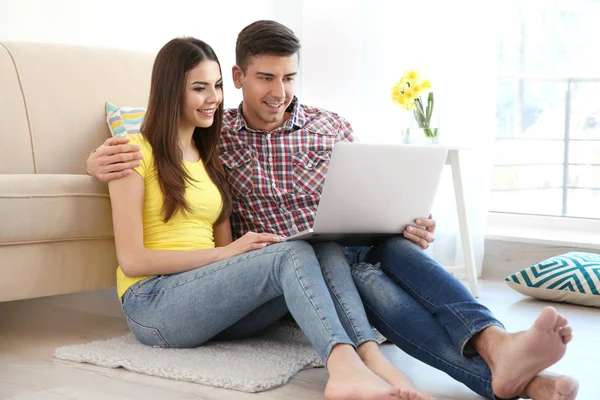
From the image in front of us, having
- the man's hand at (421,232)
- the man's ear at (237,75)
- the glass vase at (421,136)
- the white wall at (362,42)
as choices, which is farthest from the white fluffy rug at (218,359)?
the white wall at (362,42)

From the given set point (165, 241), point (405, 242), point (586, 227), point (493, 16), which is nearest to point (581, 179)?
point (586, 227)

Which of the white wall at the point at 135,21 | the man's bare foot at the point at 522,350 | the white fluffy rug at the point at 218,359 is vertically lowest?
the white fluffy rug at the point at 218,359

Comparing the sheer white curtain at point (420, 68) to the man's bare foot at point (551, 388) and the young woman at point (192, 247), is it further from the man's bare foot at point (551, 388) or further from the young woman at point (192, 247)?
the man's bare foot at point (551, 388)

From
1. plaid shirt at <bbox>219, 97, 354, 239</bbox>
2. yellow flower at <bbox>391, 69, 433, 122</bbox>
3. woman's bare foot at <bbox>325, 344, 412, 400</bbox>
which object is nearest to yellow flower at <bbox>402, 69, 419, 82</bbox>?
yellow flower at <bbox>391, 69, 433, 122</bbox>

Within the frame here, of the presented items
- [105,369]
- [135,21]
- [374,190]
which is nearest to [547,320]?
[374,190]

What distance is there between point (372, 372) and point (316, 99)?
93.4 inches

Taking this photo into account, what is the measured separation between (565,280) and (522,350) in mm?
1433

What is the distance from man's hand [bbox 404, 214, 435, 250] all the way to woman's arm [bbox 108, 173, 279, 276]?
1.07 ft

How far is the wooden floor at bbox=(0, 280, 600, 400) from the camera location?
67.9 inches

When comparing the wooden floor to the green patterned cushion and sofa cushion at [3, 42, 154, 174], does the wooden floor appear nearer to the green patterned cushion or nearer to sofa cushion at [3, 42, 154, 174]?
the green patterned cushion

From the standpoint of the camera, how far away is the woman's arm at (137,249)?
1917 mm

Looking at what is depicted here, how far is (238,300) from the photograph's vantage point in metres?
1.83

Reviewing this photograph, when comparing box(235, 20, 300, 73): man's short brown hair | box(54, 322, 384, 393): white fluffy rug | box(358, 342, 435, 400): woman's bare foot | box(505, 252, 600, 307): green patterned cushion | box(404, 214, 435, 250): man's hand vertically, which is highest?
box(235, 20, 300, 73): man's short brown hair

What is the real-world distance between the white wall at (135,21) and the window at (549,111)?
1.13 metres
